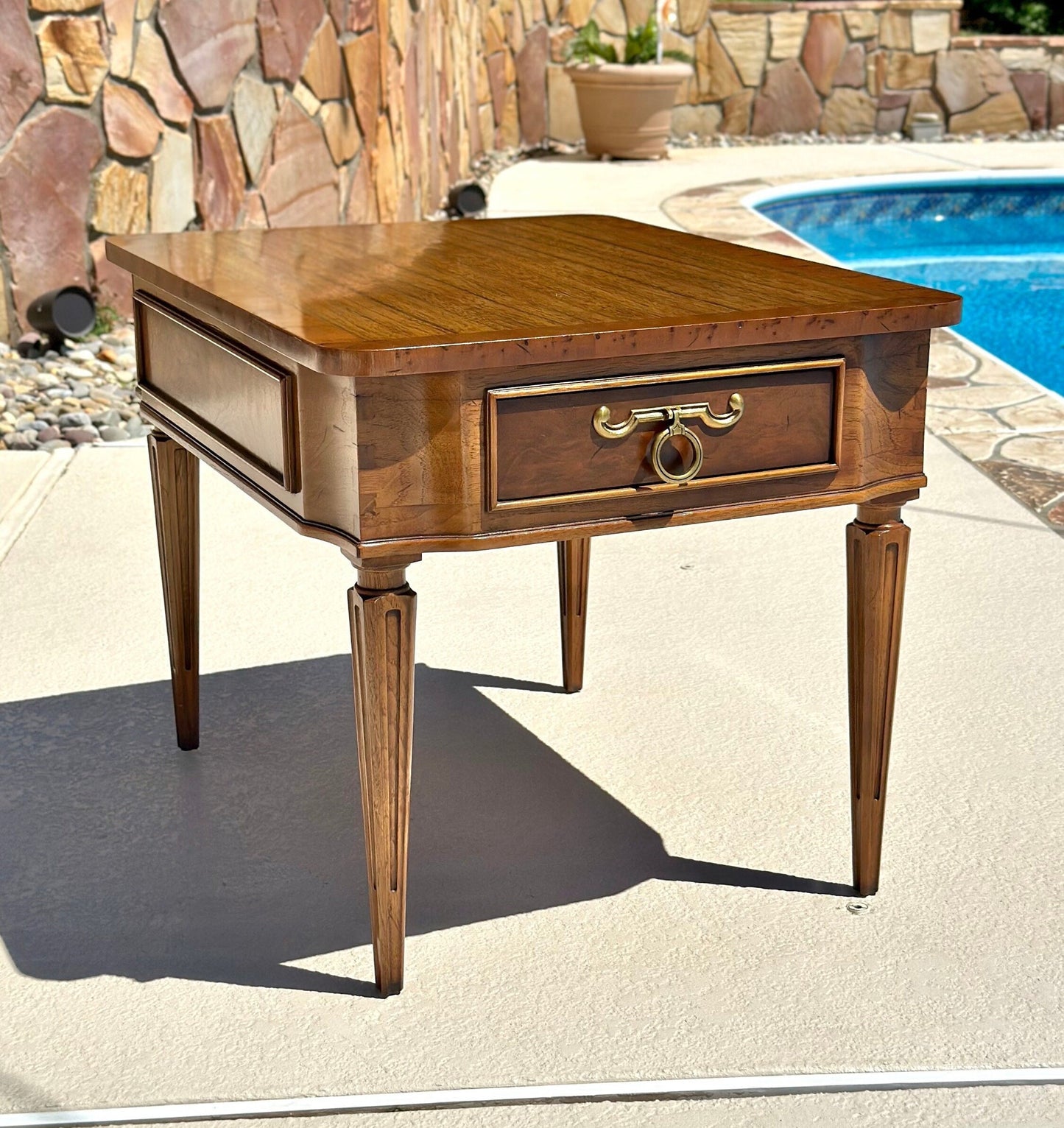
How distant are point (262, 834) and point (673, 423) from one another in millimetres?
893

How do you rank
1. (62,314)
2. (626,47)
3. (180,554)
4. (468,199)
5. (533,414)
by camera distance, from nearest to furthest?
(533,414), (180,554), (62,314), (468,199), (626,47)

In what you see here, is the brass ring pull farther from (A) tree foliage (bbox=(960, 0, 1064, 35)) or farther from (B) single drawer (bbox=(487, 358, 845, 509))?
(A) tree foliage (bbox=(960, 0, 1064, 35))

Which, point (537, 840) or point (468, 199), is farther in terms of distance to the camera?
point (468, 199)

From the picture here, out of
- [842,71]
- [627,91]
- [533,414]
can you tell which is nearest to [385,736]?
[533,414]

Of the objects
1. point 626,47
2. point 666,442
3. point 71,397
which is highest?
point 626,47

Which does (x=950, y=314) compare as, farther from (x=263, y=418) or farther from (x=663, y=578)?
(x=663, y=578)

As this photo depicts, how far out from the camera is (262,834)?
2.07m

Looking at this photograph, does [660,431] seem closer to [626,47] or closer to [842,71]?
[626,47]

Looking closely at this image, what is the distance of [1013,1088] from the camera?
1.55 metres

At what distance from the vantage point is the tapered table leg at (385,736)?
1562 millimetres

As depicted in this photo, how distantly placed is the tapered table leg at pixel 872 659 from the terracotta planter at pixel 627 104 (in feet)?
27.5

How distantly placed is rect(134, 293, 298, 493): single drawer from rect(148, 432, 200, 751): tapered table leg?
10 centimetres

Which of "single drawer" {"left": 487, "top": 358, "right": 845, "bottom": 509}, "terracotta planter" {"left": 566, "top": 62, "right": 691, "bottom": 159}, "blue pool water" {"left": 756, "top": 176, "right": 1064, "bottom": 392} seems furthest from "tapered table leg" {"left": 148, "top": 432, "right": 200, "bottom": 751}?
"terracotta planter" {"left": 566, "top": 62, "right": 691, "bottom": 159}

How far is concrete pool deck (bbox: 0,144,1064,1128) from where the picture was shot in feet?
5.27
